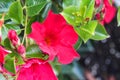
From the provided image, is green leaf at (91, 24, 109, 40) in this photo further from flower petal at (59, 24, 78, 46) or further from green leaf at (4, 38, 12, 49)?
green leaf at (4, 38, 12, 49)

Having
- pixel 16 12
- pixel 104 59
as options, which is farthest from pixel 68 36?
pixel 104 59

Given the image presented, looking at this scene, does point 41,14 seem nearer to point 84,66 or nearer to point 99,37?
point 99,37

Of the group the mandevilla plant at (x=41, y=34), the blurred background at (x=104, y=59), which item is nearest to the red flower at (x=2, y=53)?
the mandevilla plant at (x=41, y=34)

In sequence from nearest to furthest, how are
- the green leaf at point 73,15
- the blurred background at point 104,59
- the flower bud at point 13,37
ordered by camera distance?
the flower bud at point 13,37 → the green leaf at point 73,15 → the blurred background at point 104,59

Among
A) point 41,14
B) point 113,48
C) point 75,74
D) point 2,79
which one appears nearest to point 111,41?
point 113,48

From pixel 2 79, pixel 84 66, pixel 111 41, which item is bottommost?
pixel 84 66

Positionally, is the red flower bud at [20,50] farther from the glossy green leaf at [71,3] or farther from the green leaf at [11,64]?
the glossy green leaf at [71,3]

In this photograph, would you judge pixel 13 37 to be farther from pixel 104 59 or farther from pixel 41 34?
pixel 104 59
